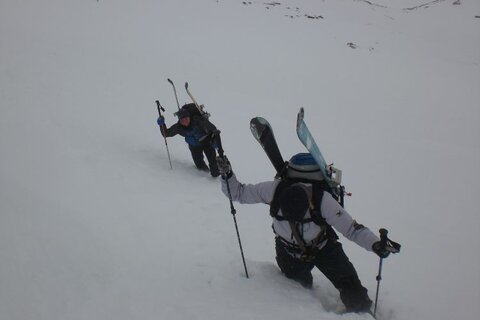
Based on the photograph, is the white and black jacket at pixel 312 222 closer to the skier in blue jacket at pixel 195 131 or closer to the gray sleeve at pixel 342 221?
the gray sleeve at pixel 342 221

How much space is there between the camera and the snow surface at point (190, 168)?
4.19m

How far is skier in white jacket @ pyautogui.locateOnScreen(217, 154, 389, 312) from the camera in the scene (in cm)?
389

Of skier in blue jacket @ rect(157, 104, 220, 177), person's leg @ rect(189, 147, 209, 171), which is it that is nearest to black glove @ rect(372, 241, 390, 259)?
skier in blue jacket @ rect(157, 104, 220, 177)

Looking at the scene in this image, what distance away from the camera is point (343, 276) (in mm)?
4398

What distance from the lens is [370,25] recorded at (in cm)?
4372

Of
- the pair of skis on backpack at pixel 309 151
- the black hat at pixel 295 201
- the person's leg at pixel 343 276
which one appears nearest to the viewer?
the black hat at pixel 295 201

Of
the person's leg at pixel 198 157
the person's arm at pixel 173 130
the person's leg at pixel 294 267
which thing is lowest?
the person's leg at pixel 198 157

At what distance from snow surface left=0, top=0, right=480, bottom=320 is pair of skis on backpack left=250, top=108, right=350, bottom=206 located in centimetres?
137

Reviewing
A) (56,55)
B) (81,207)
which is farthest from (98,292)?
(56,55)

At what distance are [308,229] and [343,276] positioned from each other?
78 centimetres

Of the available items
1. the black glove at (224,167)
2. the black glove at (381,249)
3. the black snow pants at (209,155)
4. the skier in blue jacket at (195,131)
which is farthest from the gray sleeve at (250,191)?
the black snow pants at (209,155)

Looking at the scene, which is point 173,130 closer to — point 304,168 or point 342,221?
point 304,168

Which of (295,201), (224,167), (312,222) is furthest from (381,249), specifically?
(224,167)

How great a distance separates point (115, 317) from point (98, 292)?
0.46 metres
